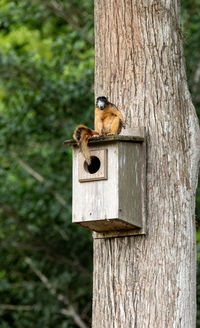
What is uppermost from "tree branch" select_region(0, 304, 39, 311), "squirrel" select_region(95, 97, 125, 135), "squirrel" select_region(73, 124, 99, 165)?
"squirrel" select_region(95, 97, 125, 135)

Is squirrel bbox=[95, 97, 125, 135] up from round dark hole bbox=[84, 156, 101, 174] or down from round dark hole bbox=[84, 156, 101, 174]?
up

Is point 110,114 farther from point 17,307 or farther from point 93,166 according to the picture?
point 17,307

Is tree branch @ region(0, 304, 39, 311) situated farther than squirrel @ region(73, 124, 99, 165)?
Yes

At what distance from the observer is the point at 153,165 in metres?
4.83

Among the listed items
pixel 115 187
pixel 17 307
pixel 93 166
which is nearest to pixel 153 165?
pixel 115 187

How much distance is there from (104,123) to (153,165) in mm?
531

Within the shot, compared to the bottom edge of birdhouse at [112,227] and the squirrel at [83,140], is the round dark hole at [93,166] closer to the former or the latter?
the squirrel at [83,140]

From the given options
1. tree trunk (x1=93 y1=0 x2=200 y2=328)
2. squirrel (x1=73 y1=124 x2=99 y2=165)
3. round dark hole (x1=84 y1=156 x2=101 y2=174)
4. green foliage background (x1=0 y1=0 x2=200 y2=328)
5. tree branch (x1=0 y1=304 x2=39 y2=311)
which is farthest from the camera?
tree branch (x1=0 y1=304 x2=39 y2=311)

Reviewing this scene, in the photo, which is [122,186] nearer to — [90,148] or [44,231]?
[90,148]

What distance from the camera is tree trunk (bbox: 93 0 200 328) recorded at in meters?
4.62

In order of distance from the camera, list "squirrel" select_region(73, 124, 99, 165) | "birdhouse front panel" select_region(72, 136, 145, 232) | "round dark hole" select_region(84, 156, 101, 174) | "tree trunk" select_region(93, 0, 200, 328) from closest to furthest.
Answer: "tree trunk" select_region(93, 0, 200, 328) < "birdhouse front panel" select_region(72, 136, 145, 232) < "squirrel" select_region(73, 124, 99, 165) < "round dark hole" select_region(84, 156, 101, 174)

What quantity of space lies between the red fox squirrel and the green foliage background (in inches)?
162

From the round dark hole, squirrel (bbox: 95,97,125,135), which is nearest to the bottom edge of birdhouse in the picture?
the round dark hole

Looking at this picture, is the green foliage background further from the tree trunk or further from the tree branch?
the tree trunk
